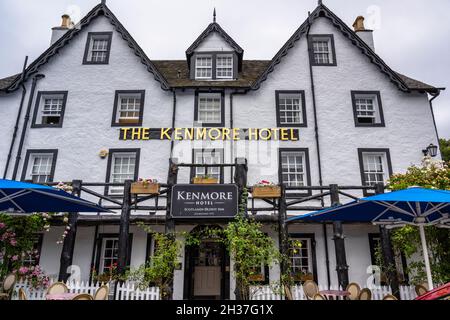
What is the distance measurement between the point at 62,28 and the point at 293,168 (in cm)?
1447

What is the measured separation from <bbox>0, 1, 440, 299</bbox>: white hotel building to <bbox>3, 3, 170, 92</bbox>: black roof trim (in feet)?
0.17

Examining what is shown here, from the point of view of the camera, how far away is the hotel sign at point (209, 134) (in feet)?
47.2

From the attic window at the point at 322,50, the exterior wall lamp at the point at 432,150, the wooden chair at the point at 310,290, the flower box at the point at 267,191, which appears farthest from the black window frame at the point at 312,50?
the wooden chair at the point at 310,290

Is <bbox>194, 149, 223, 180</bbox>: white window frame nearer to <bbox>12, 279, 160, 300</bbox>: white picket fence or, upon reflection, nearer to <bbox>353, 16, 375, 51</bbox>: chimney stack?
<bbox>12, 279, 160, 300</bbox>: white picket fence

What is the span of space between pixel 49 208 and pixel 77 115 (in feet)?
26.4

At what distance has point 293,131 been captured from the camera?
14.5m

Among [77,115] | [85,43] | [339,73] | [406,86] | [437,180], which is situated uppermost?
[85,43]

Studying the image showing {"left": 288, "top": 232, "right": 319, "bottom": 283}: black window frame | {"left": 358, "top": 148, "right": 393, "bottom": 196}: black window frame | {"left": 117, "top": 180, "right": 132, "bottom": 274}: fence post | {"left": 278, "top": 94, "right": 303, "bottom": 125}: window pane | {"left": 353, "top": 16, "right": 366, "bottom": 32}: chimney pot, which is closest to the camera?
{"left": 117, "top": 180, "right": 132, "bottom": 274}: fence post

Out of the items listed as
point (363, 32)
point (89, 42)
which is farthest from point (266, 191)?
point (363, 32)

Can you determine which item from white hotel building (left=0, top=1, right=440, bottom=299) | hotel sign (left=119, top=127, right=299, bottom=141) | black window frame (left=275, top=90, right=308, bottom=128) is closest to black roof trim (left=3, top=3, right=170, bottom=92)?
white hotel building (left=0, top=1, right=440, bottom=299)

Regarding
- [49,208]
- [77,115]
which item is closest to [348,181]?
[49,208]

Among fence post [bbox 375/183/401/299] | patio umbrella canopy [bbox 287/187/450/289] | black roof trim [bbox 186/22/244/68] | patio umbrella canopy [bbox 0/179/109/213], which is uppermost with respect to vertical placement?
black roof trim [bbox 186/22/244/68]

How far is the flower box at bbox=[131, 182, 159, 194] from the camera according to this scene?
1027cm
